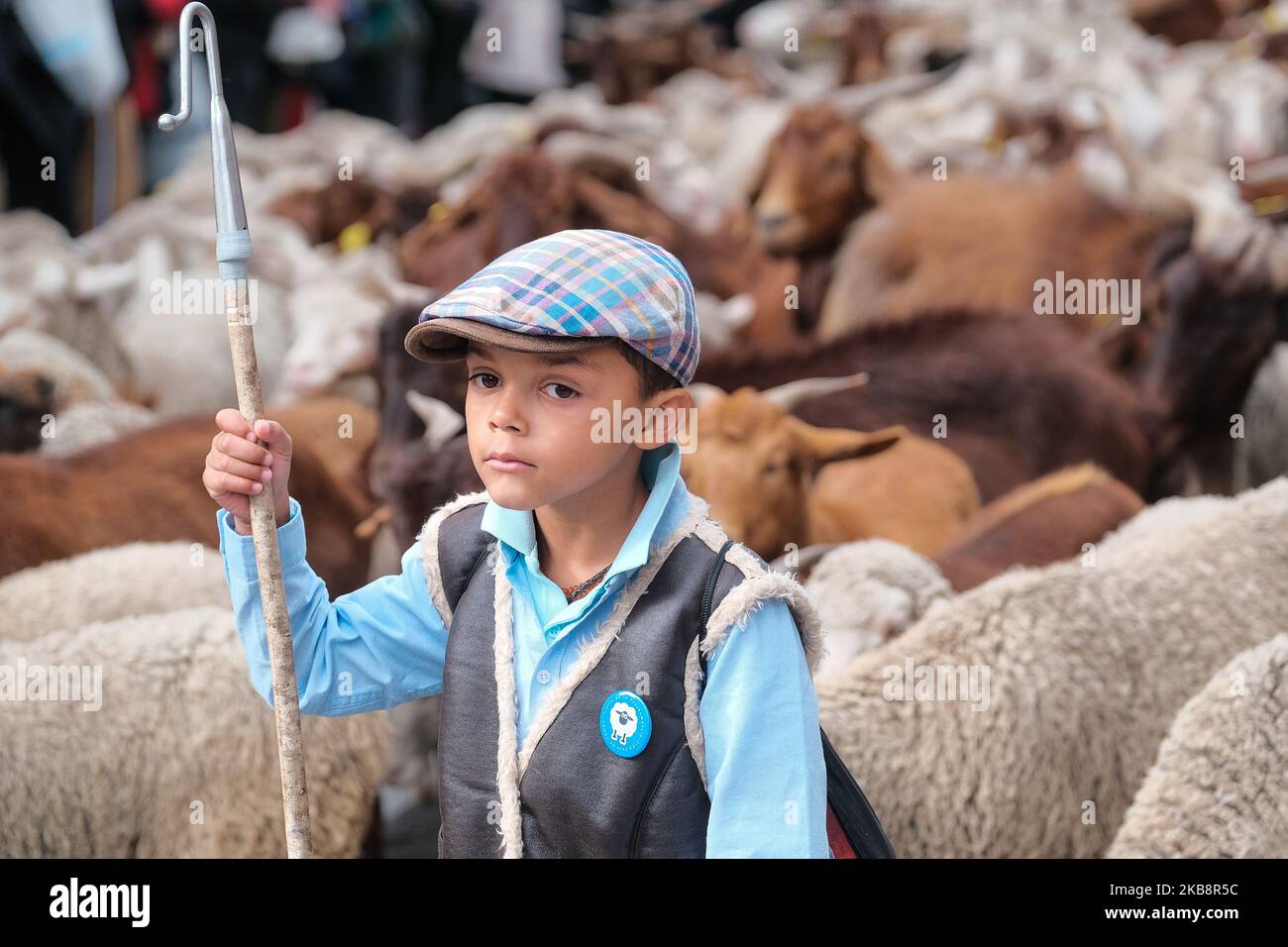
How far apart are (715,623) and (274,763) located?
70.2 inches

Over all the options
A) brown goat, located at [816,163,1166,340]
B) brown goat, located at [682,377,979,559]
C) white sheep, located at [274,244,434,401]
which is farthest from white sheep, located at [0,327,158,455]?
brown goat, located at [816,163,1166,340]

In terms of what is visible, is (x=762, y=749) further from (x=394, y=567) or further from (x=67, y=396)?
(x=67, y=396)

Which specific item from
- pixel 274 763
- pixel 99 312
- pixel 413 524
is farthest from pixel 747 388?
pixel 99 312

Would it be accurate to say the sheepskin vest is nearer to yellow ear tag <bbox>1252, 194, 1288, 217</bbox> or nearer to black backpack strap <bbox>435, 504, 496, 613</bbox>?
black backpack strap <bbox>435, 504, 496, 613</bbox>

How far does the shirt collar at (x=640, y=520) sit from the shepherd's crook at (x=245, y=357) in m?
0.28

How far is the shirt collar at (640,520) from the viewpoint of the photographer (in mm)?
1686

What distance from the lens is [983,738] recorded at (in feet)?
10.2

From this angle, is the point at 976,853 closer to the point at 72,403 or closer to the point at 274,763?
the point at 274,763

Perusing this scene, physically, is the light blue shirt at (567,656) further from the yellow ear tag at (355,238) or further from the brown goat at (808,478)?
the yellow ear tag at (355,238)

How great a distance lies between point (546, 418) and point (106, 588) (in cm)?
220

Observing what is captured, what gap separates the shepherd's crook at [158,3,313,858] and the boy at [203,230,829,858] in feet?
0.15

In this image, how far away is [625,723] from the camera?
5.33 ft

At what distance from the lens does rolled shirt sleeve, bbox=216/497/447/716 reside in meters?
1.72

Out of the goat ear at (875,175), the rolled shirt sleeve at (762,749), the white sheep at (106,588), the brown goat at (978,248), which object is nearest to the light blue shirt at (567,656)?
the rolled shirt sleeve at (762,749)
